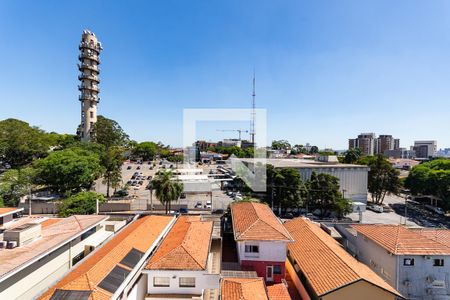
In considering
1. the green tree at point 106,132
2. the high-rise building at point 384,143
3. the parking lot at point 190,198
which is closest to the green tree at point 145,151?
the green tree at point 106,132

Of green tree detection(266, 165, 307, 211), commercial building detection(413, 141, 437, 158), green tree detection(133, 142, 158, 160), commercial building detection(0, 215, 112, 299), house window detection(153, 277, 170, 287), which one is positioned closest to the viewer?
commercial building detection(0, 215, 112, 299)

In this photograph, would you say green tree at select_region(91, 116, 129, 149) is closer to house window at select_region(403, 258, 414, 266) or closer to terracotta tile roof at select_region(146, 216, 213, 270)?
terracotta tile roof at select_region(146, 216, 213, 270)

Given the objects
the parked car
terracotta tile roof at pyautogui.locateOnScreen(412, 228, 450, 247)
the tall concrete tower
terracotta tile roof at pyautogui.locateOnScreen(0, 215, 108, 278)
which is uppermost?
the tall concrete tower

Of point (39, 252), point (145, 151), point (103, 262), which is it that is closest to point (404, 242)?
point (103, 262)

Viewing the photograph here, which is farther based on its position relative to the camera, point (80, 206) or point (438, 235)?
point (80, 206)

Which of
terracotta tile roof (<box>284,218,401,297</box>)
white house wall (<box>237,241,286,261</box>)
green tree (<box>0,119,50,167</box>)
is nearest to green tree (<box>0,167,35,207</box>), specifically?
green tree (<box>0,119,50,167</box>)

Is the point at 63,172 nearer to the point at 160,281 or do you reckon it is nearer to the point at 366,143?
the point at 160,281

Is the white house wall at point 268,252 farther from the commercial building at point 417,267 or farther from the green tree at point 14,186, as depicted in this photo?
the green tree at point 14,186

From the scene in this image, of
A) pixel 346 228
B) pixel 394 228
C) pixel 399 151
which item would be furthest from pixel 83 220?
pixel 399 151
